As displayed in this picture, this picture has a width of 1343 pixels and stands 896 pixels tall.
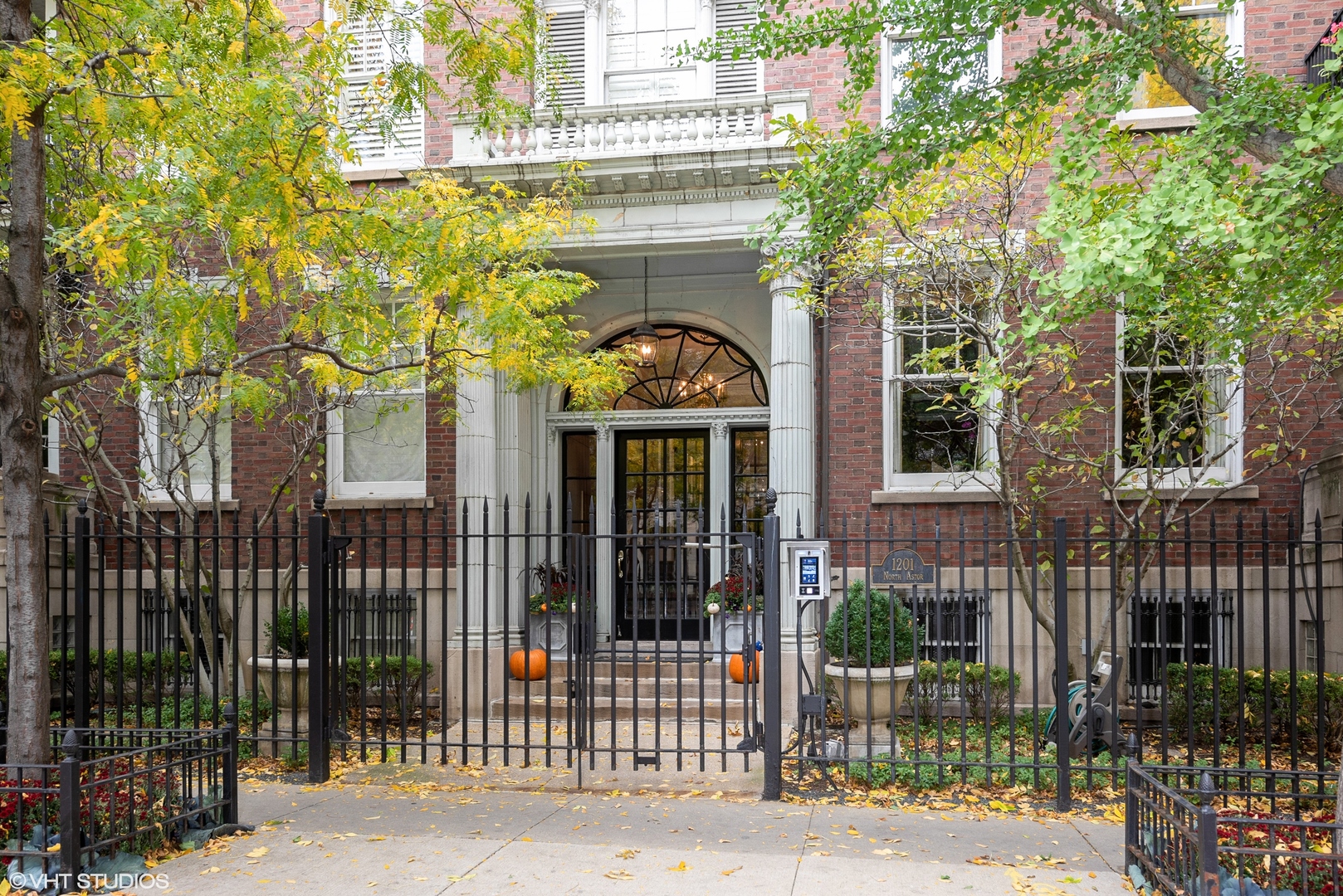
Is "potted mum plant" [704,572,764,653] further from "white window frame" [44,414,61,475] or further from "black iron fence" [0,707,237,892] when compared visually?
"white window frame" [44,414,61,475]

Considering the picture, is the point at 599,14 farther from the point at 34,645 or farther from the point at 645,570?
the point at 34,645

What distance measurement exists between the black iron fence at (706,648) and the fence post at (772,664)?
0.09ft

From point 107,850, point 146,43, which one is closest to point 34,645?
point 107,850

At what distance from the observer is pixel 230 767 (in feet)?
22.2

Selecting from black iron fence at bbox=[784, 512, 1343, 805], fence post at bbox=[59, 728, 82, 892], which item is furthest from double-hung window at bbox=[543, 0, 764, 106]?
fence post at bbox=[59, 728, 82, 892]

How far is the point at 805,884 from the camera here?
5883 mm

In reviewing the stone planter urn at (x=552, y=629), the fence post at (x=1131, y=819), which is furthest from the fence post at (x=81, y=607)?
the fence post at (x=1131, y=819)

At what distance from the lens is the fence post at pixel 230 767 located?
678cm

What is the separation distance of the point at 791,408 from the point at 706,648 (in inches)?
116

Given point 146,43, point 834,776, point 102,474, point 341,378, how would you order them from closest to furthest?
point 146,43
point 834,776
point 341,378
point 102,474

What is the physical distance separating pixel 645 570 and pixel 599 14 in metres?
6.80

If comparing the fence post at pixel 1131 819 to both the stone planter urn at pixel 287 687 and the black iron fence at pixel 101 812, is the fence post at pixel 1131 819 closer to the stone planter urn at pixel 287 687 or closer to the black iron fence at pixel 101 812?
the black iron fence at pixel 101 812

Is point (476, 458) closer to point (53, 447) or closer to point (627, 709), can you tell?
point (627, 709)

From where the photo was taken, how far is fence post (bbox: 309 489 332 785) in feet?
27.5
